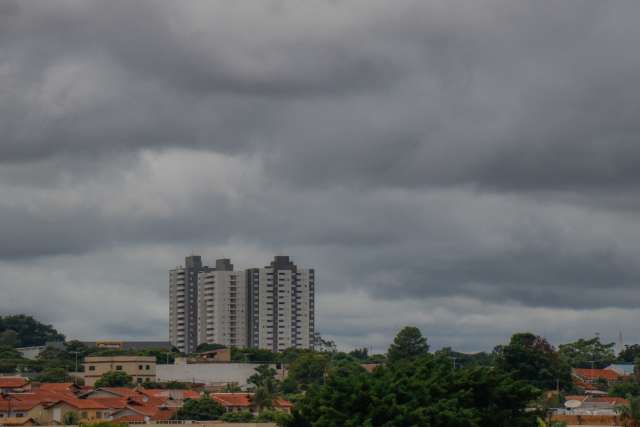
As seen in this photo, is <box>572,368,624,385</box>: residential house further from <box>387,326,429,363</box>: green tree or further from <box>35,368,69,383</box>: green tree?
<box>35,368,69,383</box>: green tree

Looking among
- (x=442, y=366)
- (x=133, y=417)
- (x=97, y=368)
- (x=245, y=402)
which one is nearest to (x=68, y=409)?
(x=133, y=417)

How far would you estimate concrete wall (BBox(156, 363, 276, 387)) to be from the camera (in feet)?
636

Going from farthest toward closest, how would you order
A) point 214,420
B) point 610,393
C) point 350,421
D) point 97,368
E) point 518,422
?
point 97,368
point 610,393
point 214,420
point 518,422
point 350,421

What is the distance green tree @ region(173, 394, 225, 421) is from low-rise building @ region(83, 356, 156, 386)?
51.3 metres

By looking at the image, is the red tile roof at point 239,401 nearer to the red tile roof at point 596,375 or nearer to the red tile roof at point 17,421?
the red tile roof at point 17,421

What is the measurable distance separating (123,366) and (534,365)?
62.9m

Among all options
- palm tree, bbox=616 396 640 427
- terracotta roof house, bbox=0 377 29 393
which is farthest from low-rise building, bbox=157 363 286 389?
palm tree, bbox=616 396 640 427

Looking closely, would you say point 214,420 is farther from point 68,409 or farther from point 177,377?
point 177,377

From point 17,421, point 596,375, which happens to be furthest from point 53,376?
point 596,375

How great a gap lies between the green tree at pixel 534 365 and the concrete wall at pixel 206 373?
52754mm

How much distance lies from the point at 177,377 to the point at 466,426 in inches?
5184

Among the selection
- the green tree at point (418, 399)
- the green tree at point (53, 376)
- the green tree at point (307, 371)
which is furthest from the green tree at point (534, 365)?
the green tree at point (418, 399)

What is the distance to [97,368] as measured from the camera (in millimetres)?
187000

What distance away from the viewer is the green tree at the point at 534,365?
149125 mm
